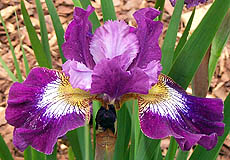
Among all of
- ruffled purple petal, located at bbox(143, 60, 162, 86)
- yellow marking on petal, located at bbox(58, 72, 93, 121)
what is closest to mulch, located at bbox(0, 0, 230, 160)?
yellow marking on petal, located at bbox(58, 72, 93, 121)

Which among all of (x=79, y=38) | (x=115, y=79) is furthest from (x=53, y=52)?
(x=115, y=79)

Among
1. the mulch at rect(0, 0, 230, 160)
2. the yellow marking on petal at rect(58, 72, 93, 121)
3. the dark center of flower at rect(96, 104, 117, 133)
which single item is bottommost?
the mulch at rect(0, 0, 230, 160)

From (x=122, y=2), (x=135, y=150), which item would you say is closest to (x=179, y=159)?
(x=135, y=150)

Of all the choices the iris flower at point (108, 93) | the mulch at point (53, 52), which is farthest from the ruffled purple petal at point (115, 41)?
the mulch at point (53, 52)

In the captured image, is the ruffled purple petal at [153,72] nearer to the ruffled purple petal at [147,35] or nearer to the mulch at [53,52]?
the ruffled purple petal at [147,35]

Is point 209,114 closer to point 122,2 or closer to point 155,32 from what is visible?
point 155,32

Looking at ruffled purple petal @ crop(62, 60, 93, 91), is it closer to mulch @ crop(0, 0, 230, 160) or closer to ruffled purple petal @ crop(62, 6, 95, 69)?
ruffled purple petal @ crop(62, 6, 95, 69)
